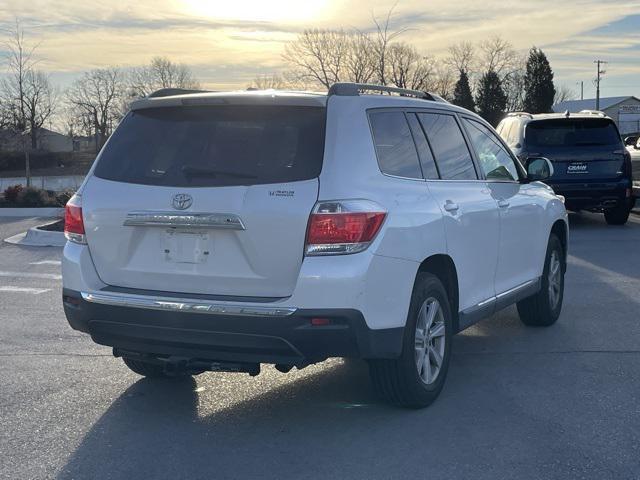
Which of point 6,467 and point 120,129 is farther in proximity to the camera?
point 120,129

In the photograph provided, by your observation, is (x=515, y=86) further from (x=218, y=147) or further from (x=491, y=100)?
(x=218, y=147)

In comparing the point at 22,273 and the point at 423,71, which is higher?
the point at 423,71

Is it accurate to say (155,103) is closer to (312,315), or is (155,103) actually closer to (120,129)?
(120,129)

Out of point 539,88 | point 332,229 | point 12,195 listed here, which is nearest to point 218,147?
point 332,229

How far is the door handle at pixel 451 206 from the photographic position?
532 cm

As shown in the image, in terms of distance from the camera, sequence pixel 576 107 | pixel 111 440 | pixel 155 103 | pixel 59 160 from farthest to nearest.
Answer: pixel 576 107 < pixel 59 160 < pixel 155 103 < pixel 111 440

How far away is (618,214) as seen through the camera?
14.9 metres

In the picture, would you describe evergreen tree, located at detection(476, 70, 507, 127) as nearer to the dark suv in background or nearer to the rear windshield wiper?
the dark suv in background

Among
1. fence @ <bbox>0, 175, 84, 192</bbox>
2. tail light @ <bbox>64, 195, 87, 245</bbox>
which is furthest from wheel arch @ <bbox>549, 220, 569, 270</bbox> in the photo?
fence @ <bbox>0, 175, 84, 192</bbox>

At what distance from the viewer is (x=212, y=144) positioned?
4.76m

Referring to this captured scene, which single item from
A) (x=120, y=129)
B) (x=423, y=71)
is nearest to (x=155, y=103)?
(x=120, y=129)

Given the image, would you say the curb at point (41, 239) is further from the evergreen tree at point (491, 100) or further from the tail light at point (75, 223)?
the evergreen tree at point (491, 100)

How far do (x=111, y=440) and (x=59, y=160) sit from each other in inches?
2355

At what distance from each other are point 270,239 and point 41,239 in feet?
36.4
